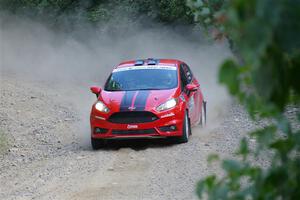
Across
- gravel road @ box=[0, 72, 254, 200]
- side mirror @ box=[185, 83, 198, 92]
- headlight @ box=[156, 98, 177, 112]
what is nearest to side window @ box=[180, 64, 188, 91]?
side mirror @ box=[185, 83, 198, 92]

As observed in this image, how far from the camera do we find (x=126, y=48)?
1161 inches

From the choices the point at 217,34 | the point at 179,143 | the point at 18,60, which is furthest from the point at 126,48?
the point at 217,34

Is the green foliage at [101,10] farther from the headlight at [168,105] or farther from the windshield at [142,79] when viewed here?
the headlight at [168,105]

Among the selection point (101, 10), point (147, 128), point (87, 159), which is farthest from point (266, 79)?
point (101, 10)

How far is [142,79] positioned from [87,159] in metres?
2.88

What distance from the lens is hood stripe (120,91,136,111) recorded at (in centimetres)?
1345

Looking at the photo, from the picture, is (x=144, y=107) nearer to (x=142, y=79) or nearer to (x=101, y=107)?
(x=101, y=107)

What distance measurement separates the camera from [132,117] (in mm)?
13398

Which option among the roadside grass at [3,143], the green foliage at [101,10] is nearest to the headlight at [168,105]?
the roadside grass at [3,143]

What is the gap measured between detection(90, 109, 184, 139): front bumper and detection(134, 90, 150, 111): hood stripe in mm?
329

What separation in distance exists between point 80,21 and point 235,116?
51.4 ft

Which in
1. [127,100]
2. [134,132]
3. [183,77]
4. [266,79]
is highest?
[266,79]

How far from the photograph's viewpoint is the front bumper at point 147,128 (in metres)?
13.4

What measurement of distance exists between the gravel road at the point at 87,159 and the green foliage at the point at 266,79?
6973mm
